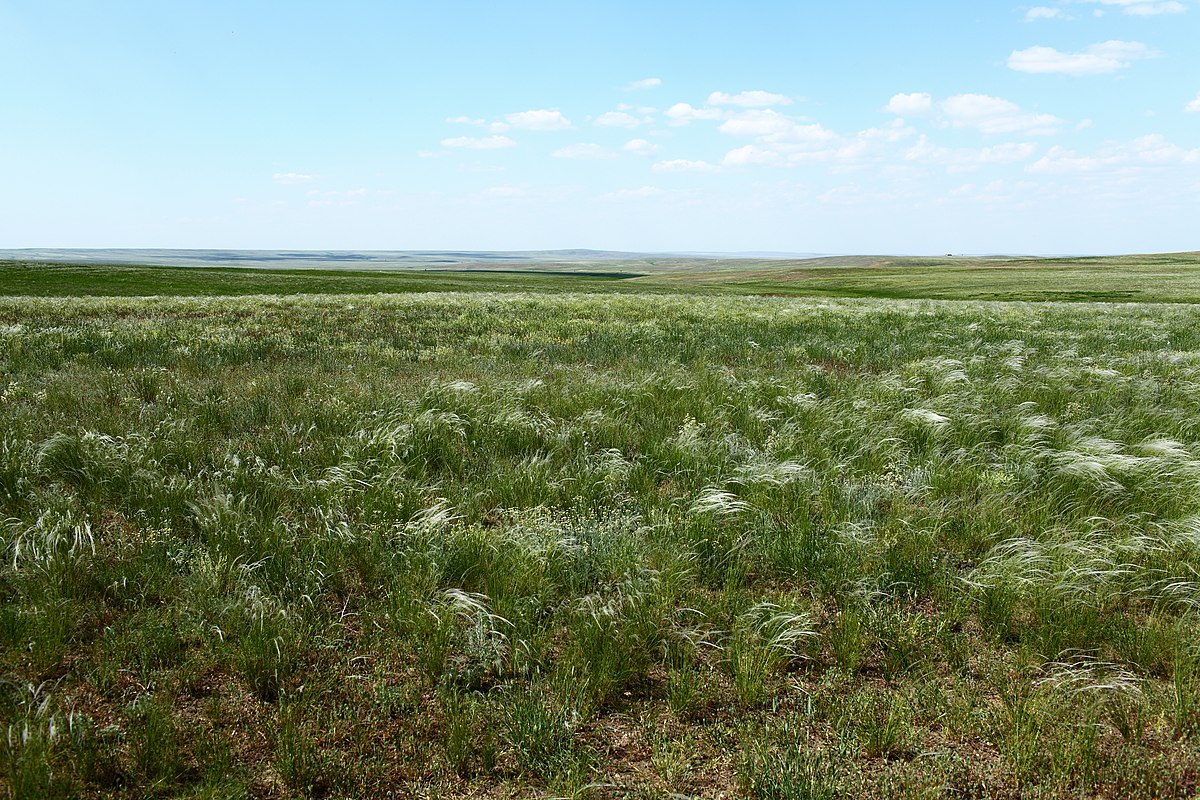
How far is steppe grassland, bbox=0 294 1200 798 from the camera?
113 inches

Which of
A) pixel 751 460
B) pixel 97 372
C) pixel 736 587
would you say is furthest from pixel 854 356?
pixel 97 372

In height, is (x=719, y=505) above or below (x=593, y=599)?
above

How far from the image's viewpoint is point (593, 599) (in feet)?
13.0

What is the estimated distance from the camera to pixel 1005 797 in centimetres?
269

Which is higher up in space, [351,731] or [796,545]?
[796,545]

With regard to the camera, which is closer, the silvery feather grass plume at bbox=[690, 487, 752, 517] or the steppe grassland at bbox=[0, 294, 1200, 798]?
the steppe grassland at bbox=[0, 294, 1200, 798]

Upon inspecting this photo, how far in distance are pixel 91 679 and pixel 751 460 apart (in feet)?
17.1

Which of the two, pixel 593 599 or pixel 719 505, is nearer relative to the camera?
pixel 593 599

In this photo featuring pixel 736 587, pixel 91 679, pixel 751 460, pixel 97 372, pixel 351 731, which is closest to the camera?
pixel 351 731

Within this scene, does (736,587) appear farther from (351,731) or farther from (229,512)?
(229,512)

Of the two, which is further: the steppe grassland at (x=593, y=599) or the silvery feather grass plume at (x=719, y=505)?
the silvery feather grass plume at (x=719, y=505)

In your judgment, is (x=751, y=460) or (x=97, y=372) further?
(x=97, y=372)

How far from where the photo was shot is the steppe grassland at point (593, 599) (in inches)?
113

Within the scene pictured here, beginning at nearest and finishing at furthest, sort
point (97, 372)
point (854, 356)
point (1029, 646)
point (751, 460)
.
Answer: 1. point (1029, 646)
2. point (751, 460)
3. point (97, 372)
4. point (854, 356)
